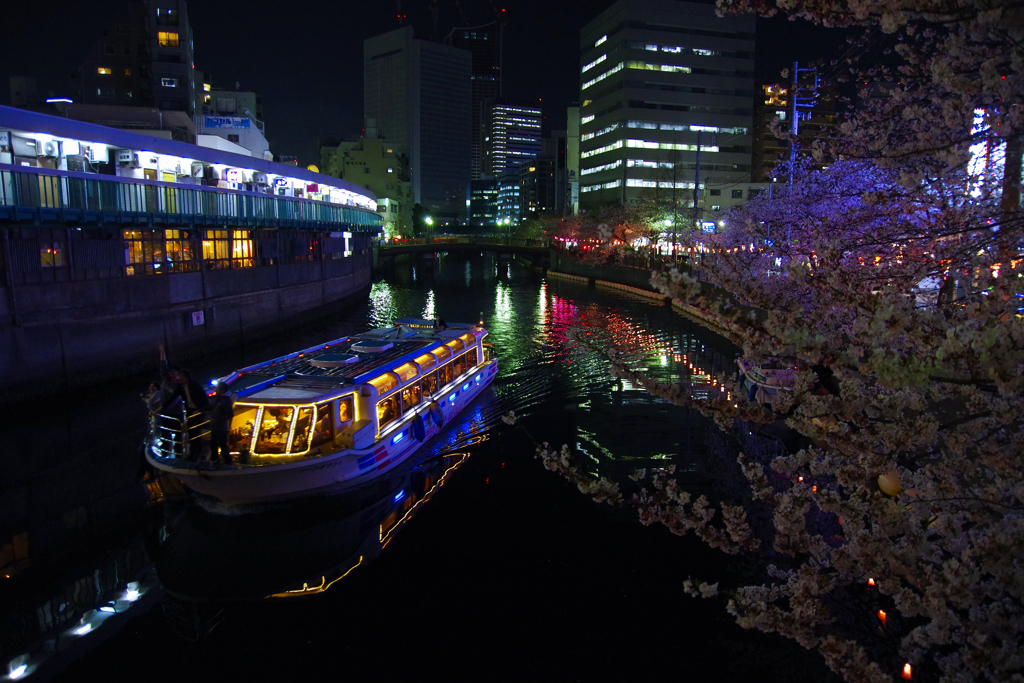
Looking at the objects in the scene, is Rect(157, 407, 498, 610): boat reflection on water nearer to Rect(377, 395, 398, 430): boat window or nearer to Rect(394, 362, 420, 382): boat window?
Rect(377, 395, 398, 430): boat window

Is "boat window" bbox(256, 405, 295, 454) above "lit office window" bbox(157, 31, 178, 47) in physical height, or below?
below

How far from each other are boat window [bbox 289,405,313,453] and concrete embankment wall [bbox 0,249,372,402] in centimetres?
1334

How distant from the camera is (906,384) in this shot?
3547 mm

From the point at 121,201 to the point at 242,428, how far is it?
1654 cm

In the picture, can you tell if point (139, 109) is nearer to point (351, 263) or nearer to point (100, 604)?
point (351, 263)

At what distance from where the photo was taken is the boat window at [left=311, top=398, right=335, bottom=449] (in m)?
14.7

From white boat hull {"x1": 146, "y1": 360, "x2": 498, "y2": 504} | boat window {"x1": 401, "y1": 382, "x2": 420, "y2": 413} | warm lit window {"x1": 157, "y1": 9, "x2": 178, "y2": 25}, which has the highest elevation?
warm lit window {"x1": 157, "y1": 9, "x2": 178, "y2": 25}

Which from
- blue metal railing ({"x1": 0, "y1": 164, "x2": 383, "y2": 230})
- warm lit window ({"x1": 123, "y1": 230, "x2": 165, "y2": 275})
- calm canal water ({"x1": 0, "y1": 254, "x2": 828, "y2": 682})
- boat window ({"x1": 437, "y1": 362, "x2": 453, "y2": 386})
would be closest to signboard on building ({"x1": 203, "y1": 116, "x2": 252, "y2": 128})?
blue metal railing ({"x1": 0, "y1": 164, "x2": 383, "y2": 230})

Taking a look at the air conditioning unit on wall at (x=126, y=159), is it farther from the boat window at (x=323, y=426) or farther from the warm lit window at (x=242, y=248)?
the boat window at (x=323, y=426)

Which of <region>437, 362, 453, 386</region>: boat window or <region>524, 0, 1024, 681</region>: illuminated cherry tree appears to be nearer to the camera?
<region>524, 0, 1024, 681</region>: illuminated cherry tree

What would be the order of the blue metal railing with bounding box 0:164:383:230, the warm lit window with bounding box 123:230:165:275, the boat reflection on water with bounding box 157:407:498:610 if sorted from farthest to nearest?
the warm lit window with bounding box 123:230:165:275
the blue metal railing with bounding box 0:164:383:230
the boat reflection on water with bounding box 157:407:498:610

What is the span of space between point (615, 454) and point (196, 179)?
30.0m

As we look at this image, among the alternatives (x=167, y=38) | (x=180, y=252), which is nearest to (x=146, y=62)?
(x=167, y=38)

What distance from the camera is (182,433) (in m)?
14.1
